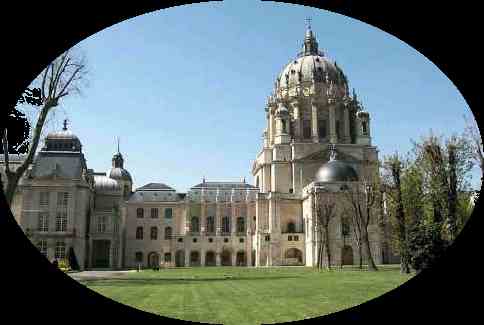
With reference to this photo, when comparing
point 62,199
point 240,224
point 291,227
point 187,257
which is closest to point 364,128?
point 291,227

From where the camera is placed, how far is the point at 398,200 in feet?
134

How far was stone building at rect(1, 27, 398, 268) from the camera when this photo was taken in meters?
74.1

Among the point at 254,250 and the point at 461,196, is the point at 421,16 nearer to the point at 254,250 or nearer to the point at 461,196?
the point at 461,196

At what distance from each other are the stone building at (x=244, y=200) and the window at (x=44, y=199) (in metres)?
0.13

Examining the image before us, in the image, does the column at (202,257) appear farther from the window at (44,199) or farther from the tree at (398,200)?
the tree at (398,200)

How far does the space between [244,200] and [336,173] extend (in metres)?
20.2

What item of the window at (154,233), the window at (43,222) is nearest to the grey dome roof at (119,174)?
the window at (154,233)

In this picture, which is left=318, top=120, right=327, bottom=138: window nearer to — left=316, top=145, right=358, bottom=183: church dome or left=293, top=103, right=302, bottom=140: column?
left=293, top=103, right=302, bottom=140: column

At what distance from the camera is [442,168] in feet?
116

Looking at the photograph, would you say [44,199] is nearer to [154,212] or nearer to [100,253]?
[100,253]

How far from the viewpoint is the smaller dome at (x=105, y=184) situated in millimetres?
94562

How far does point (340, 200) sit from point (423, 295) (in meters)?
70.6

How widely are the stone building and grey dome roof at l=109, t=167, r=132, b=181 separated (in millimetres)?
210

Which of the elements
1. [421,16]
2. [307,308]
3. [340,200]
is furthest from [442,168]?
[340,200]
